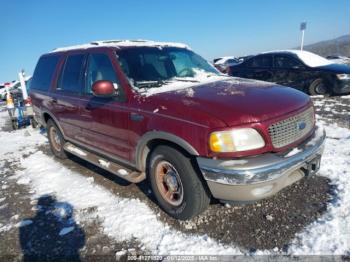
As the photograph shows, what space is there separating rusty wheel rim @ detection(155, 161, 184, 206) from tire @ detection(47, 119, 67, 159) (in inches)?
120

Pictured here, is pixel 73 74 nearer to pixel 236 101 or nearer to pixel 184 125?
pixel 184 125

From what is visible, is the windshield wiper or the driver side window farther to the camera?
the driver side window

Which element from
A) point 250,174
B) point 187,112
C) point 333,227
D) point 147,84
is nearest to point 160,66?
point 147,84

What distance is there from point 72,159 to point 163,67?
3.13 meters

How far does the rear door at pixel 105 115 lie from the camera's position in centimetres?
355

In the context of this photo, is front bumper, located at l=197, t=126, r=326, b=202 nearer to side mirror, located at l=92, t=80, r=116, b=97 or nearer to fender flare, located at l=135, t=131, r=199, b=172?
fender flare, located at l=135, t=131, r=199, b=172

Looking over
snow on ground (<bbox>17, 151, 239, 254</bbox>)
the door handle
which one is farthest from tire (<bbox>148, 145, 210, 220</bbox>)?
the door handle

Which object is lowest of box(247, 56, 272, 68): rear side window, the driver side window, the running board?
the running board

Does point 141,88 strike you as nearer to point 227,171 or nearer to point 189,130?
point 189,130

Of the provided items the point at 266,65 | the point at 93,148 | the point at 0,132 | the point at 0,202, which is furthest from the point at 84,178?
the point at 266,65

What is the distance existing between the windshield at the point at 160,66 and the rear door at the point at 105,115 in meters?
0.22

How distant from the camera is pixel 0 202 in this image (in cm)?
428

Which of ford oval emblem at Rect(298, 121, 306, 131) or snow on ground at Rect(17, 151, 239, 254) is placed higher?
ford oval emblem at Rect(298, 121, 306, 131)

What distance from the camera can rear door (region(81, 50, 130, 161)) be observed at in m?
3.55
